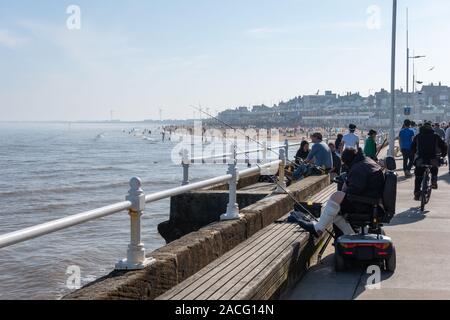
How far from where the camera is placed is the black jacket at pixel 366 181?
661cm

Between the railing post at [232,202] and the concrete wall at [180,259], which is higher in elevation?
the railing post at [232,202]

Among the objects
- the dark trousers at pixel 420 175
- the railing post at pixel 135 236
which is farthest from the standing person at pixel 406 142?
the railing post at pixel 135 236

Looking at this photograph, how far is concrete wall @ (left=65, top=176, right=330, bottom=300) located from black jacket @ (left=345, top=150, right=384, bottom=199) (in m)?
1.30

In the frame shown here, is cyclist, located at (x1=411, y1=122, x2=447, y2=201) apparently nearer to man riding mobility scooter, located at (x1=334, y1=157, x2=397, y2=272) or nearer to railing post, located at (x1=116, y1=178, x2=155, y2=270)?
man riding mobility scooter, located at (x1=334, y1=157, x2=397, y2=272)

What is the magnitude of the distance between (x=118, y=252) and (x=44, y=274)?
86.9 inches

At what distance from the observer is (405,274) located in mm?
6477

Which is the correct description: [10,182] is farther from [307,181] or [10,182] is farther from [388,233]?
[388,233]

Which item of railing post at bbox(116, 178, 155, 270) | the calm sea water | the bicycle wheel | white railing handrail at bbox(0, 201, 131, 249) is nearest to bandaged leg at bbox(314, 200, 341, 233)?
railing post at bbox(116, 178, 155, 270)

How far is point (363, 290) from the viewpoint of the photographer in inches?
231

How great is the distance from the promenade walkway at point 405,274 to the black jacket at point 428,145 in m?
2.17

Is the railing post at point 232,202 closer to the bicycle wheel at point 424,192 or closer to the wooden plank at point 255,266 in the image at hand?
the wooden plank at point 255,266

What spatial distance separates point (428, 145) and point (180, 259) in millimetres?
7774
